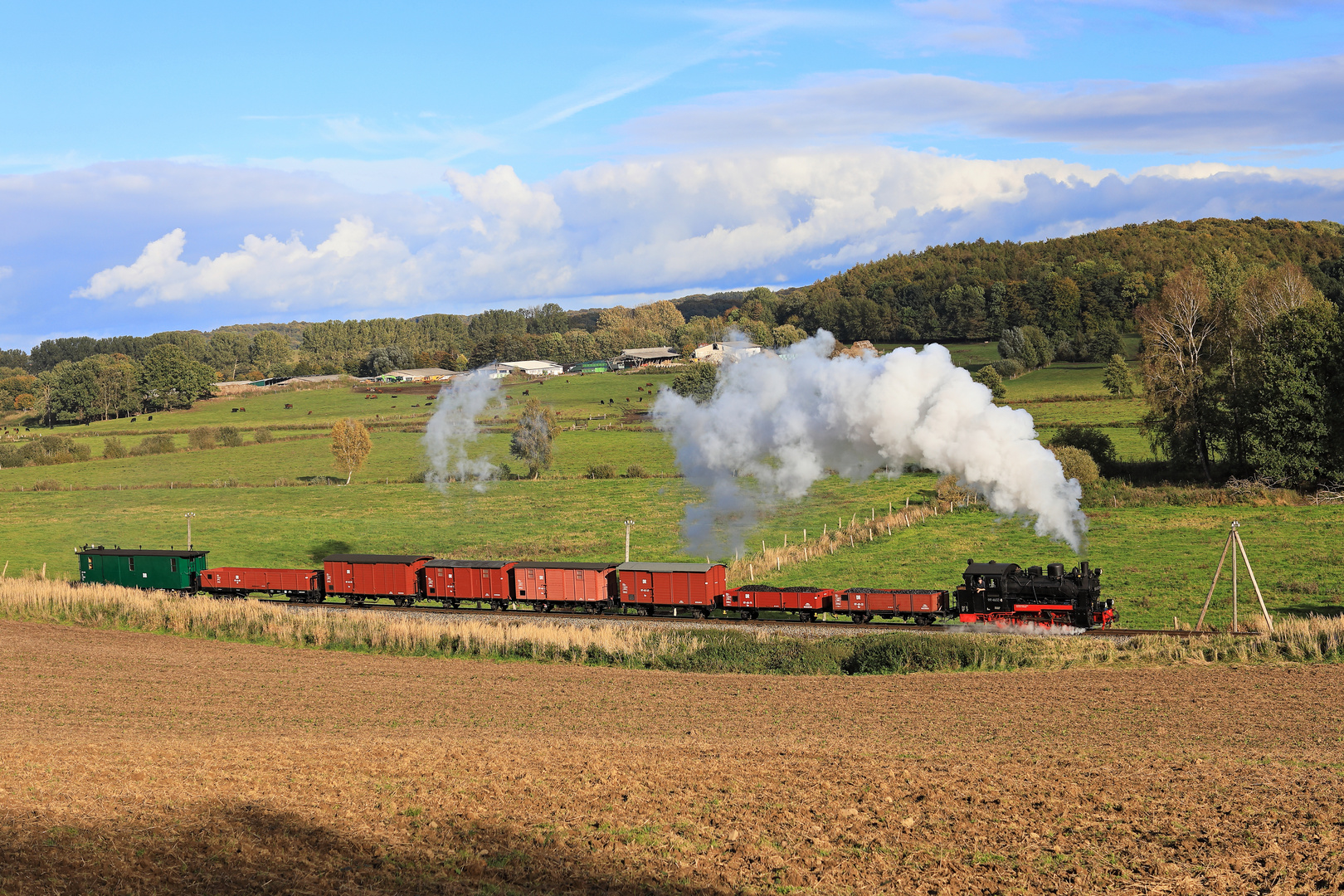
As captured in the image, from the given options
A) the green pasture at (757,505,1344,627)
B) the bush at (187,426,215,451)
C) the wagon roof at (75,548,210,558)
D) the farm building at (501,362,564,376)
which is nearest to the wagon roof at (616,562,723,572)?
the green pasture at (757,505,1344,627)

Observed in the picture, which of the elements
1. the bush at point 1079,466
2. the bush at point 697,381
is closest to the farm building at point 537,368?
the bush at point 697,381

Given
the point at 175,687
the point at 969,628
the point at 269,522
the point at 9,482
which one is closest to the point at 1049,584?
the point at 969,628

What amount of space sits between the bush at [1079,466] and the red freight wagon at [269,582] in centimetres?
5315

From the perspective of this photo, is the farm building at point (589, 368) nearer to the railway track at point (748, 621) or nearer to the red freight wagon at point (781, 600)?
the railway track at point (748, 621)

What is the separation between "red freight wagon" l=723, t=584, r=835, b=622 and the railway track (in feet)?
1.93

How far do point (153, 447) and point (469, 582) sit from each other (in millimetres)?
83882

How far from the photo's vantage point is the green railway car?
5741 centimetres

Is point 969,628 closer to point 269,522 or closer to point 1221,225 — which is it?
point 269,522

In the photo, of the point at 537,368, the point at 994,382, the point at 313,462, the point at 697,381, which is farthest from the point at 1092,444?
the point at 537,368

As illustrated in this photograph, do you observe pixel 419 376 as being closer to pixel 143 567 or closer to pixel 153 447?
pixel 153 447

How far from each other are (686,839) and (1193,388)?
71550mm

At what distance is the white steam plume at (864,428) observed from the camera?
40.6m

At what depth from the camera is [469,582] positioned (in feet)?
171

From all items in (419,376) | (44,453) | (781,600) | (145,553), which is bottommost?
(781,600)
